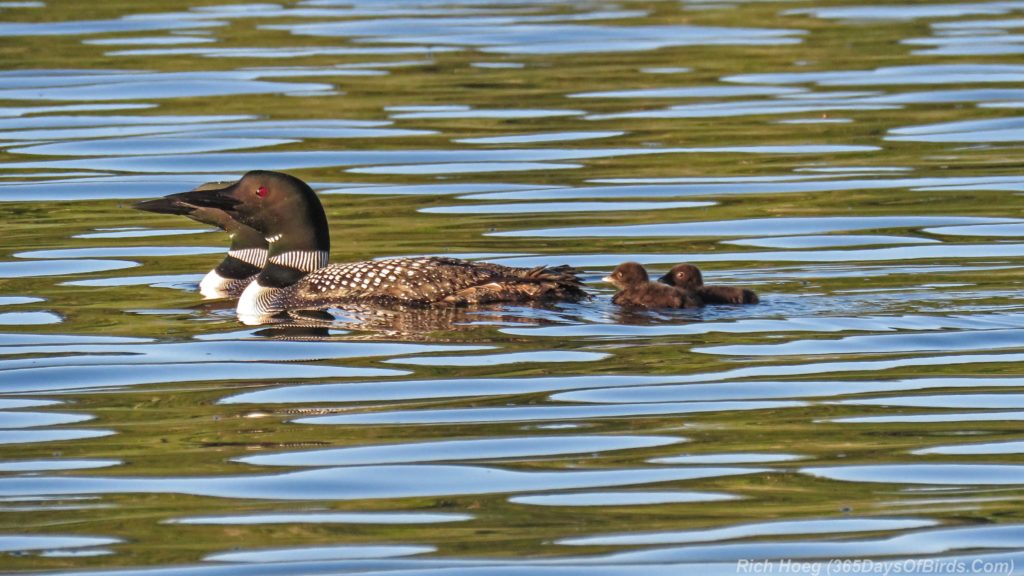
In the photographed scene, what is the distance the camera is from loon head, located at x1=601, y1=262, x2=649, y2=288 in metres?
8.80

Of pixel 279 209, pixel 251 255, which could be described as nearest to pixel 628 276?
pixel 279 209

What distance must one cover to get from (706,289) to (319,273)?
181cm

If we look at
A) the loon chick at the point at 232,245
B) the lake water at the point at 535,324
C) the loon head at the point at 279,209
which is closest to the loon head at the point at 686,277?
the lake water at the point at 535,324

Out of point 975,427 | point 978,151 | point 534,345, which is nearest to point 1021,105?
point 978,151

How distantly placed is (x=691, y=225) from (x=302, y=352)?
3709 millimetres

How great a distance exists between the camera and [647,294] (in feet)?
28.4

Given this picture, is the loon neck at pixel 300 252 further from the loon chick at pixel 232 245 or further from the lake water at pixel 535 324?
the lake water at pixel 535 324

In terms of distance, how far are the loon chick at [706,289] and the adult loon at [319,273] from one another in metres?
0.42

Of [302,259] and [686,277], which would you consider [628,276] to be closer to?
[686,277]

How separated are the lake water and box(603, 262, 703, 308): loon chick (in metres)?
0.15

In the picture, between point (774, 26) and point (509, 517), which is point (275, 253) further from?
point (774, 26)

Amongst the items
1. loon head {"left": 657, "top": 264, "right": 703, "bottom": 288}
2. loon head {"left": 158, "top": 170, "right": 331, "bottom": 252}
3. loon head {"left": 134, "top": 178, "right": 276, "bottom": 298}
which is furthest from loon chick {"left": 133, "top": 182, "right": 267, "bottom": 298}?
loon head {"left": 657, "top": 264, "right": 703, "bottom": 288}

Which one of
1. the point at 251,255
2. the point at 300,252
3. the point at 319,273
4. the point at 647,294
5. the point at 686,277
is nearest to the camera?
the point at 647,294

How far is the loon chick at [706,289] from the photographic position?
28.2ft
